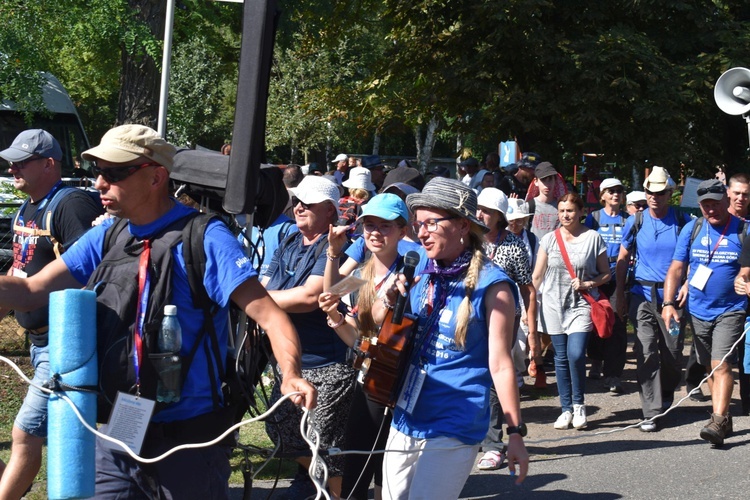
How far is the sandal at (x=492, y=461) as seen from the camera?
24.1 ft

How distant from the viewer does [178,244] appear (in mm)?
3506

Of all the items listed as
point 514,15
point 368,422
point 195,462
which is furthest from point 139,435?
point 514,15

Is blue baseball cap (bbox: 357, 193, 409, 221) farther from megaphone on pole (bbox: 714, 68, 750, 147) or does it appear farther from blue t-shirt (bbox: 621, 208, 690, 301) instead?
megaphone on pole (bbox: 714, 68, 750, 147)

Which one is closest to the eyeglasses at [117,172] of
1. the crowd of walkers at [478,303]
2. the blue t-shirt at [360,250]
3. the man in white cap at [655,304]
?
the crowd of walkers at [478,303]

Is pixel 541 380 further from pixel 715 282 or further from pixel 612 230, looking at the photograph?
pixel 715 282

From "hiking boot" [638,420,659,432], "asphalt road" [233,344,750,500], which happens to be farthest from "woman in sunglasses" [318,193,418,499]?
"hiking boot" [638,420,659,432]

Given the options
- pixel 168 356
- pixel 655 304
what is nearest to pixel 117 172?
pixel 168 356

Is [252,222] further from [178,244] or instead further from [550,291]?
[550,291]

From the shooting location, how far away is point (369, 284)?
5211 mm

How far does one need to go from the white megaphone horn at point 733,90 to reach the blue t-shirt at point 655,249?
140 cm

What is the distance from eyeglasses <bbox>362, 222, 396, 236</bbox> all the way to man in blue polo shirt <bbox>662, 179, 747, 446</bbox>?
3.63 meters

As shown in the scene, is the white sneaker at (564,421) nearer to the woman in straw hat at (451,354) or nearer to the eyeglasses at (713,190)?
the eyeglasses at (713,190)

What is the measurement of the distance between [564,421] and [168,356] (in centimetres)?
572

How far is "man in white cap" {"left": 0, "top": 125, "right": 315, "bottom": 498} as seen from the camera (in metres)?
3.40
